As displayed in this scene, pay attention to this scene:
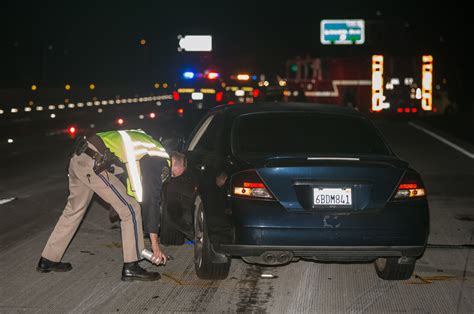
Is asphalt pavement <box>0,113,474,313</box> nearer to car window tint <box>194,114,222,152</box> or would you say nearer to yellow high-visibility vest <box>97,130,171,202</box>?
yellow high-visibility vest <box>97,130,171,202</box>

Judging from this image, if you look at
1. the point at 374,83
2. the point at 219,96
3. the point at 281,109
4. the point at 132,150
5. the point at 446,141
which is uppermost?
the point at 281,109

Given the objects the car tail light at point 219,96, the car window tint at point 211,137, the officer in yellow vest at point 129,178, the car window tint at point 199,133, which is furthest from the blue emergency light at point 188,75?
the officer in yellow vest at point 129,178

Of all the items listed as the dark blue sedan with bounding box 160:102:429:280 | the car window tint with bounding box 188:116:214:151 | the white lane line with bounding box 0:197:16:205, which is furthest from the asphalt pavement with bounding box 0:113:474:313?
the white lane line with bounding box 0:197:16:205

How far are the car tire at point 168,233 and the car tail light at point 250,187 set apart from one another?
2.24 m

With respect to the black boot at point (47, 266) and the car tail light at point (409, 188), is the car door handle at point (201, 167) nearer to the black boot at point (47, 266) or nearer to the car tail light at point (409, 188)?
the black boot at point (47, 266)

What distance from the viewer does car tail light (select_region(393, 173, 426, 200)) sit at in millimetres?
7387

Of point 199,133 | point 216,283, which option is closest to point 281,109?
point 199,133

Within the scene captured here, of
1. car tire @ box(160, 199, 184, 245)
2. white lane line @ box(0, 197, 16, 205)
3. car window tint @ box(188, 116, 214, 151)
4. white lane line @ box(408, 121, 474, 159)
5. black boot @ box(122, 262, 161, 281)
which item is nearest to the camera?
black boot @ box(122, 262, 161, 281)

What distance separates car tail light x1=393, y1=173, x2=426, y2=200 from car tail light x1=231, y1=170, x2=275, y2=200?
0.99m

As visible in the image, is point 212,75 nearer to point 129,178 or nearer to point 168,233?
point 168,233

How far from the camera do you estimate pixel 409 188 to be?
24.4 ft

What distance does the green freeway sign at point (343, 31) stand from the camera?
2633 inches

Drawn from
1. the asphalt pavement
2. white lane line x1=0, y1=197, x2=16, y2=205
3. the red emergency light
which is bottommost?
the red emergency light

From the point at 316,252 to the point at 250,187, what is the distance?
0.69 meters
